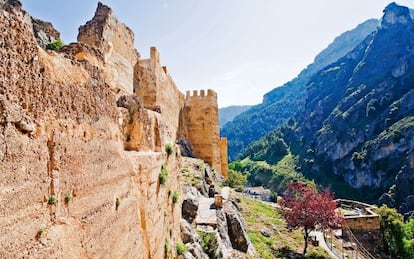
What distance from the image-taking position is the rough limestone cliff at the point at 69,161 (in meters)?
3.68

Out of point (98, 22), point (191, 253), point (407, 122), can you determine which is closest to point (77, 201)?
point (191, 253)

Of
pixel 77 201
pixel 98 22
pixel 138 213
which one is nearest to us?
pixel 77 201

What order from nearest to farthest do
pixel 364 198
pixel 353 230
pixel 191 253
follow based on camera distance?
1. pixel 191 253
2. pixel 353 230
3. pixel 364 198

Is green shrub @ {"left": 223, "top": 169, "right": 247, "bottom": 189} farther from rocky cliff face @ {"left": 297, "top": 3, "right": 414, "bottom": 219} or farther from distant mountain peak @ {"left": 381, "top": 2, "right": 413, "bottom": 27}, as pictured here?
distant mountain peak @ {"left": 381, "top": 2, "right": 413, "bottom": 27}

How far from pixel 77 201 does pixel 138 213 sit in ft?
9.26

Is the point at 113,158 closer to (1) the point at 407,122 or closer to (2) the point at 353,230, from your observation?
(2) the point at 353,230

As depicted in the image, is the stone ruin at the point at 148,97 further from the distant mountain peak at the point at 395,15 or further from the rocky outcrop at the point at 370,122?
the distant mountain peak at the point at 395,15

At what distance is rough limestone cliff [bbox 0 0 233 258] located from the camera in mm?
3678

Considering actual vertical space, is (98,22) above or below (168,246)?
above

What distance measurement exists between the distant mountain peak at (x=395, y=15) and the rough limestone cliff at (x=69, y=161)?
11818 centimetres

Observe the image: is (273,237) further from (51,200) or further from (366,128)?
(366,128)

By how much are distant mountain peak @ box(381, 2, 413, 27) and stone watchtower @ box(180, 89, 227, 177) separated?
3779 inches

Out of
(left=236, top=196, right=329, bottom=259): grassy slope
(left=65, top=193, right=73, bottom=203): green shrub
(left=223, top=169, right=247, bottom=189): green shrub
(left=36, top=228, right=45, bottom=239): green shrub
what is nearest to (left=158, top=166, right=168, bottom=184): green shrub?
(left=65, top=193, right=73, bottom=203): green shrub

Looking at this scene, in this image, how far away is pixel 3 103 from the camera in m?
3.53
